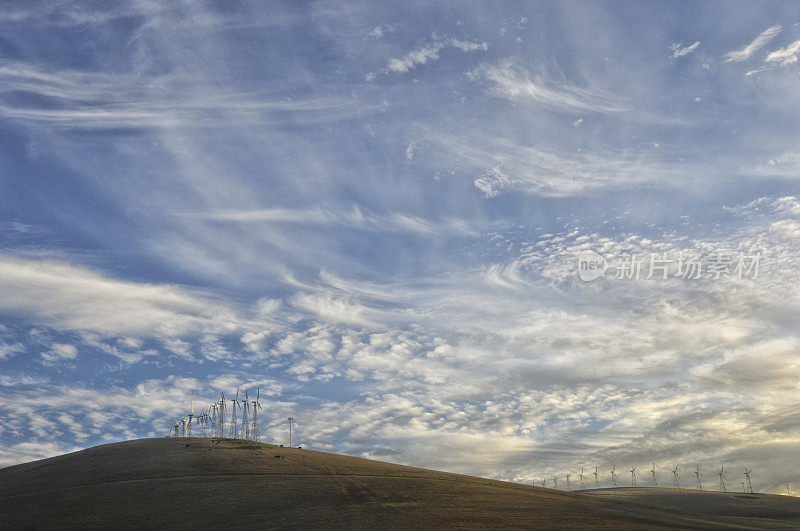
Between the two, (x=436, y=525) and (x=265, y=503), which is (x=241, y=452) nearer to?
(x=265, y=503)

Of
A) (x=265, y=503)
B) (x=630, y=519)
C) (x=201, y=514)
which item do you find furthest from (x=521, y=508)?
(x=201, y=514)

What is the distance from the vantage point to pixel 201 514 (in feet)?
266

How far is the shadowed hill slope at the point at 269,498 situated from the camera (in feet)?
261

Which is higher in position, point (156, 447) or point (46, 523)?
point (156, 447)

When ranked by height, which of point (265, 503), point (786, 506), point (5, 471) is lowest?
point (786, 506)

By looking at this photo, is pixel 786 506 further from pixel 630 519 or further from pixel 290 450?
pixel 290 450

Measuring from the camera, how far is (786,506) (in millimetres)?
138000

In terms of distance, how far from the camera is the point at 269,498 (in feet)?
295

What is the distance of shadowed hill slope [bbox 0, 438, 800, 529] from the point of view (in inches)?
3137

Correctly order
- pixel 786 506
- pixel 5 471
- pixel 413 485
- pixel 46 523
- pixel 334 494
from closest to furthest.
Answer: pixel 46 523
pixel 334 494
pixel 413 485
pixel 5 471
pixel 786 506

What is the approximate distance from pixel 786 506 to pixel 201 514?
135 meters

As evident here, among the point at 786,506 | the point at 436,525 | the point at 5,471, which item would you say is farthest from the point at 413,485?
the point at 786,506

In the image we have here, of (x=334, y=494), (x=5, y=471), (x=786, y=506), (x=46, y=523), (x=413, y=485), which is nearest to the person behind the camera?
(x=46, y=523)

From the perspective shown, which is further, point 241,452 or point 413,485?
point 241,452
